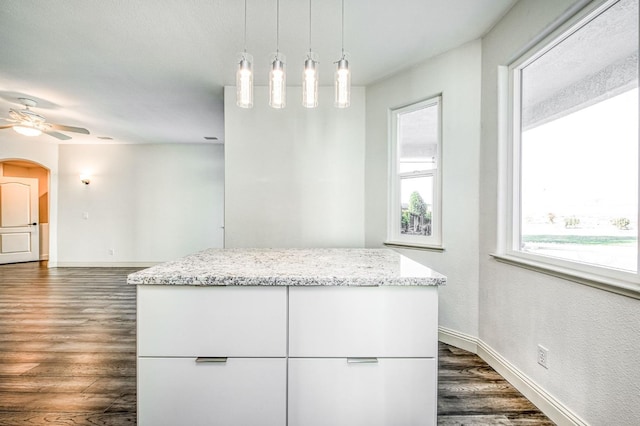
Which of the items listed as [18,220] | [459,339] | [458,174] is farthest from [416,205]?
[18,220]

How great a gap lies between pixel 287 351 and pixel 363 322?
13.1 inches

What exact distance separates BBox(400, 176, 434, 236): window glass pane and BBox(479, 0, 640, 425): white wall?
54 centimetres

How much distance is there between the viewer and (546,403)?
5.34ft

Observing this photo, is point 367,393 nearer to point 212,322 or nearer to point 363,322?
point 363,322

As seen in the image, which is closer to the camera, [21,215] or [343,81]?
[343,81]

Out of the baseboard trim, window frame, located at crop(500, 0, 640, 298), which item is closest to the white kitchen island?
window frame, located at crop(500, 0, 640, 298)

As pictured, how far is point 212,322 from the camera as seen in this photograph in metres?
1.17

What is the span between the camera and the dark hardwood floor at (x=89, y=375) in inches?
64.0

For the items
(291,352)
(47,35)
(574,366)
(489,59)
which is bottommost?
(574,366)

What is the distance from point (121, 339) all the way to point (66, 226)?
16.2ft

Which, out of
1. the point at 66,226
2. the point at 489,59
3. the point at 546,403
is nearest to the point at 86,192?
the point at 66,226

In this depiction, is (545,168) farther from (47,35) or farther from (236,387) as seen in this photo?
(47,35)

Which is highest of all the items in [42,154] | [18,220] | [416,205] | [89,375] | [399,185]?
[42,154]

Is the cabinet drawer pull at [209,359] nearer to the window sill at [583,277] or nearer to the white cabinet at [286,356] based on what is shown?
the white cabinet at [286,356]
